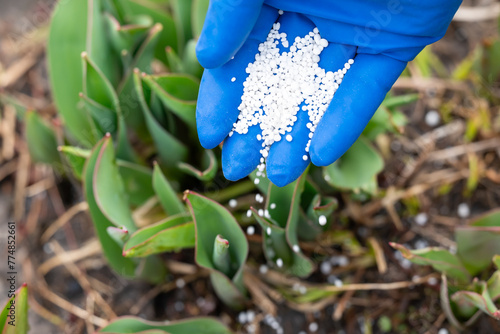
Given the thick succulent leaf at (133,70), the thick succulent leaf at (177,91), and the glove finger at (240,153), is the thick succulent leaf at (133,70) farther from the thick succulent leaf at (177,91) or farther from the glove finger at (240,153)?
the glove finger at (240,153)

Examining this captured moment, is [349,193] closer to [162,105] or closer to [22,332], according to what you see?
[162,105]

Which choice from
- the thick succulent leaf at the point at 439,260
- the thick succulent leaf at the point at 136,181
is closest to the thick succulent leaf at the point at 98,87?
the thick succulent leaf at the point at 136,181

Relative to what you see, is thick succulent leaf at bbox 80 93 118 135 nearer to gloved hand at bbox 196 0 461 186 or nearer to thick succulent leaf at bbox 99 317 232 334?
gloved hand at bbox 196 0 461 186

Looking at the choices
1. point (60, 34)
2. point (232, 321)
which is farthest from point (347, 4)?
point (232, 321)

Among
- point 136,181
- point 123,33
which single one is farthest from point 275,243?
point 123,33

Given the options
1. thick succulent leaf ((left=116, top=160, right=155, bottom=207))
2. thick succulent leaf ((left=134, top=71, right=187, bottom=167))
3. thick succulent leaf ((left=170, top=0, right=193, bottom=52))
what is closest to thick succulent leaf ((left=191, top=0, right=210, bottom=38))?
thick succulent leaf ((left=170, top=0, right=193, bottom=52))

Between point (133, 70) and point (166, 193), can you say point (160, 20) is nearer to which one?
point (133, 70)
